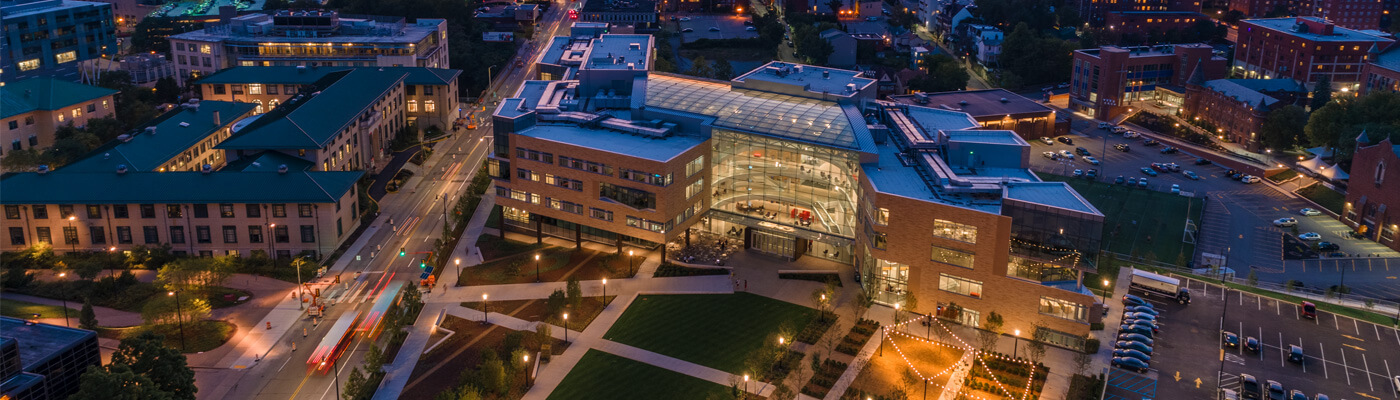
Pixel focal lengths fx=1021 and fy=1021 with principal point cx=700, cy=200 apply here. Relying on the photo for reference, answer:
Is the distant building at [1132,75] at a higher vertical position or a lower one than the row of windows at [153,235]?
higher

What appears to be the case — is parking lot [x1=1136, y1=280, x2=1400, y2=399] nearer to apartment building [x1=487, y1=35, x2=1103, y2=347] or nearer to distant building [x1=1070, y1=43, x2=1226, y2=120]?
apartment building [x1=487, y1=35, x2=1103, y2=347]

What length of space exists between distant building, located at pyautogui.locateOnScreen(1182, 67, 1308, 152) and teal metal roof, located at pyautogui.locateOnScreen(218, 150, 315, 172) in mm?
135957

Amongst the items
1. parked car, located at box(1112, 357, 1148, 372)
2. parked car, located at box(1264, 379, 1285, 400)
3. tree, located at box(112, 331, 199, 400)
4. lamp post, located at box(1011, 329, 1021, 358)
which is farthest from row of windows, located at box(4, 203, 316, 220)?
parked car, located at box(1264, 379, 1285, 400)

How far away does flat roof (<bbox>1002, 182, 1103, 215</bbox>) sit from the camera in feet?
269

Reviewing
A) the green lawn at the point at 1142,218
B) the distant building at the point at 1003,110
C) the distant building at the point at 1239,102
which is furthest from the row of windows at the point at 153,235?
the distant building at the point at 1239,102

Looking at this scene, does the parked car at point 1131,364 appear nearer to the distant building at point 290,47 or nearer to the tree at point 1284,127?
the tree at point 1284,127

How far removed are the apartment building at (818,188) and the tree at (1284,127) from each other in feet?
218

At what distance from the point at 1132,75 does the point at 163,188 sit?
155317 millimetres

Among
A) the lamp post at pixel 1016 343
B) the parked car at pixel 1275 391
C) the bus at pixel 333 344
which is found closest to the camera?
the parked car at pixel 1275 391

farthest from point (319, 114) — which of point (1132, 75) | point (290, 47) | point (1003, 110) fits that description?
point (1132, 75)

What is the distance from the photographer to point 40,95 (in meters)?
131

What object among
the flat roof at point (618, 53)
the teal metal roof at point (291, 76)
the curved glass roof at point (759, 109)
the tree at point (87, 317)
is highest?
the flat roof at point (618, 53)

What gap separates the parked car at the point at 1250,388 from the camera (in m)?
74.5

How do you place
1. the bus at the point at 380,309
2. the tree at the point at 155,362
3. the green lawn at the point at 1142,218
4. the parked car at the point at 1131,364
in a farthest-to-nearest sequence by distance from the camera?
the green lawn at the point at 1142,218, the bus at the point at 380,309, the parked car at the point at 1131,364, the tree at the point at 155,362
